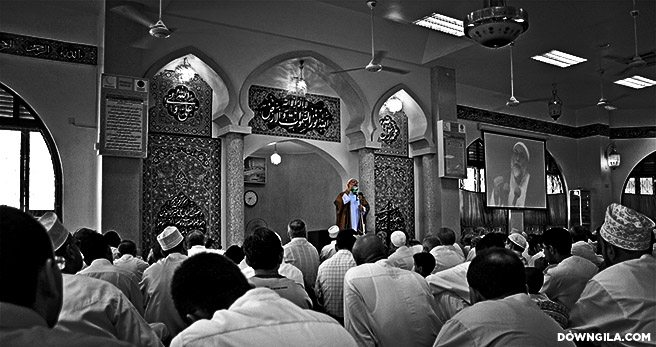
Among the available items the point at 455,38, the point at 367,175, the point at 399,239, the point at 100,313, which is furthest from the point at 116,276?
the point at 455,38

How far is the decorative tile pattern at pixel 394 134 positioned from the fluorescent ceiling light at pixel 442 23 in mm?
2046

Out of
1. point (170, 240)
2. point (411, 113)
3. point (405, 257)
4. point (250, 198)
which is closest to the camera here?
point (170, 240)

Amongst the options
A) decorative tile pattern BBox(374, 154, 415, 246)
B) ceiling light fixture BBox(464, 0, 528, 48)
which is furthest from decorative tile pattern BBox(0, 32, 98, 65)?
ceiling light fixture BBox(464, 0, 528, 48)

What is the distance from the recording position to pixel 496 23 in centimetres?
374

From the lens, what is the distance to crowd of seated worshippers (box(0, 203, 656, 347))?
3.44 ft

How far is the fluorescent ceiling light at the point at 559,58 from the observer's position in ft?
31.9

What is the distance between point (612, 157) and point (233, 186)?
10.4 metres

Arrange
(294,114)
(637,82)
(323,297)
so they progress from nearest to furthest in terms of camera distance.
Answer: (323,297) → (294,114) → (637,82)

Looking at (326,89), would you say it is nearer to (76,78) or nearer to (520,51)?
(520,51)

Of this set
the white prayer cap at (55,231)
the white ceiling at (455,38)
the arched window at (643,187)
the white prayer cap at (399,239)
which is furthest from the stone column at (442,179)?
the white prayer cap at (55,231)

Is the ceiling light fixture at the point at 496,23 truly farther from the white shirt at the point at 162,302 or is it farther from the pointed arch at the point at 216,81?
the pointed arch at the point at 216,81

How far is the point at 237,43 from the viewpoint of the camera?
7.86m

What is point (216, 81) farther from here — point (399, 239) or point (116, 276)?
point (116, 276)

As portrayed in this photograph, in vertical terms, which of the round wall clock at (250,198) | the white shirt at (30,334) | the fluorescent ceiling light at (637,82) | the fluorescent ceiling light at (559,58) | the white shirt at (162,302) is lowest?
the white shirt at (162,302)
